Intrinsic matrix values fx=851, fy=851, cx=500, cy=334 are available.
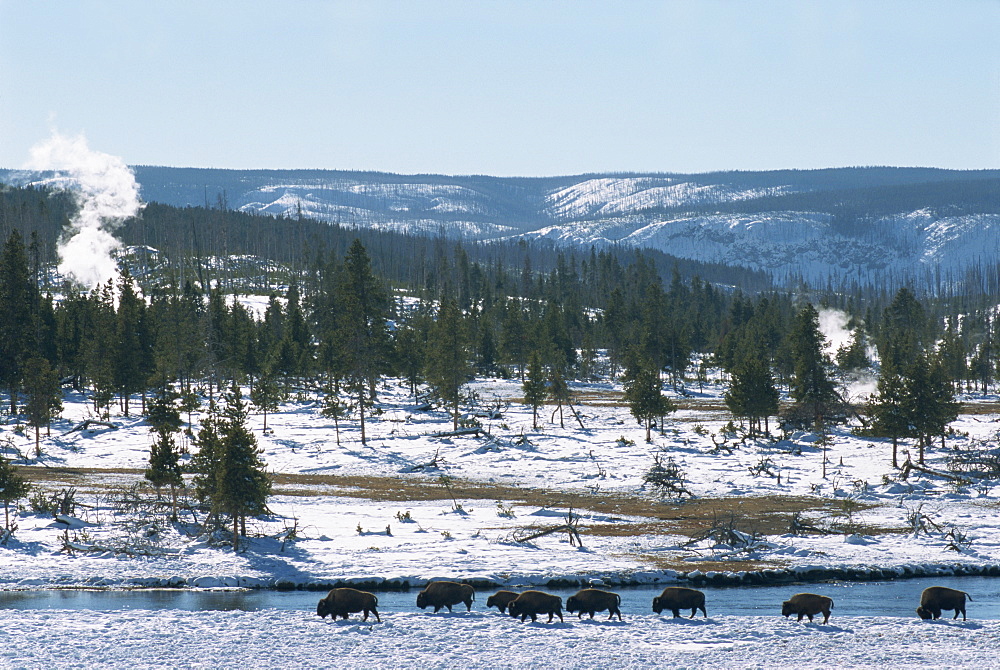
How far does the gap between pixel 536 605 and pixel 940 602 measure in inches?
400

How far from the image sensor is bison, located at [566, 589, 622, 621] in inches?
859

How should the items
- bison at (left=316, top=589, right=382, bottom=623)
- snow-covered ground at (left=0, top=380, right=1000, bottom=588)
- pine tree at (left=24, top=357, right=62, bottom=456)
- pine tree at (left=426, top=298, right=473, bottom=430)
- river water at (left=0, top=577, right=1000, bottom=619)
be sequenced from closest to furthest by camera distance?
bison at (left=316, top=589, right=382, bottom=623) < river water at (left=0, top=577, right=1000, bottom=619) < snow-covered ground at (left=0, top=380, right=1000, bottom=588) < pine tree at (left=24, top=357, right=62, bottom=456) < pine tree at (left=426, top=298, right=473, bottom=430)

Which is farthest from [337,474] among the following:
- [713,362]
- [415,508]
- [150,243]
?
[150,243]

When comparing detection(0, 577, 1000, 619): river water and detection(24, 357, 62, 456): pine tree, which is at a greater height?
detection(24, 357, 62, 456): pine tree

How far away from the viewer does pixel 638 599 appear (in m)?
24.2

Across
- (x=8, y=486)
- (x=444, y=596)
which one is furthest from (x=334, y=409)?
(x=444, y=596)

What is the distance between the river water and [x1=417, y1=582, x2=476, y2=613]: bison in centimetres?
51

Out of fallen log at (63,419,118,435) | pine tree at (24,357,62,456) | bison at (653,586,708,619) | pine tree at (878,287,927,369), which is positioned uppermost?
pine tree at (878,287,927,369)

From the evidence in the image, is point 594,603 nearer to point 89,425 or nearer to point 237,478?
point 237,478

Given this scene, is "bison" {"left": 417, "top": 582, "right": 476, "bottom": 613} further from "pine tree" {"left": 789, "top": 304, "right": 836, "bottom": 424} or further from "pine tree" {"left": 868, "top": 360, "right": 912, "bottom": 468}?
"pine tree" {"left": 789, "top": 304, "right": 836, "bottom": 424}

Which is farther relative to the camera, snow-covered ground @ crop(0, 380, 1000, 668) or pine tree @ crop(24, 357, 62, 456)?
pine tree @ crop(24, 357, 62, 456)

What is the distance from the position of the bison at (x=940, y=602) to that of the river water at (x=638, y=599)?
38.5 inches

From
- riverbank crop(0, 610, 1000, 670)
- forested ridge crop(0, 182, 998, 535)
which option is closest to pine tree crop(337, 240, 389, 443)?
forested ridge crop(0, 182, 998, 535)

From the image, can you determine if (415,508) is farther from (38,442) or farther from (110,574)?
(38,442)
